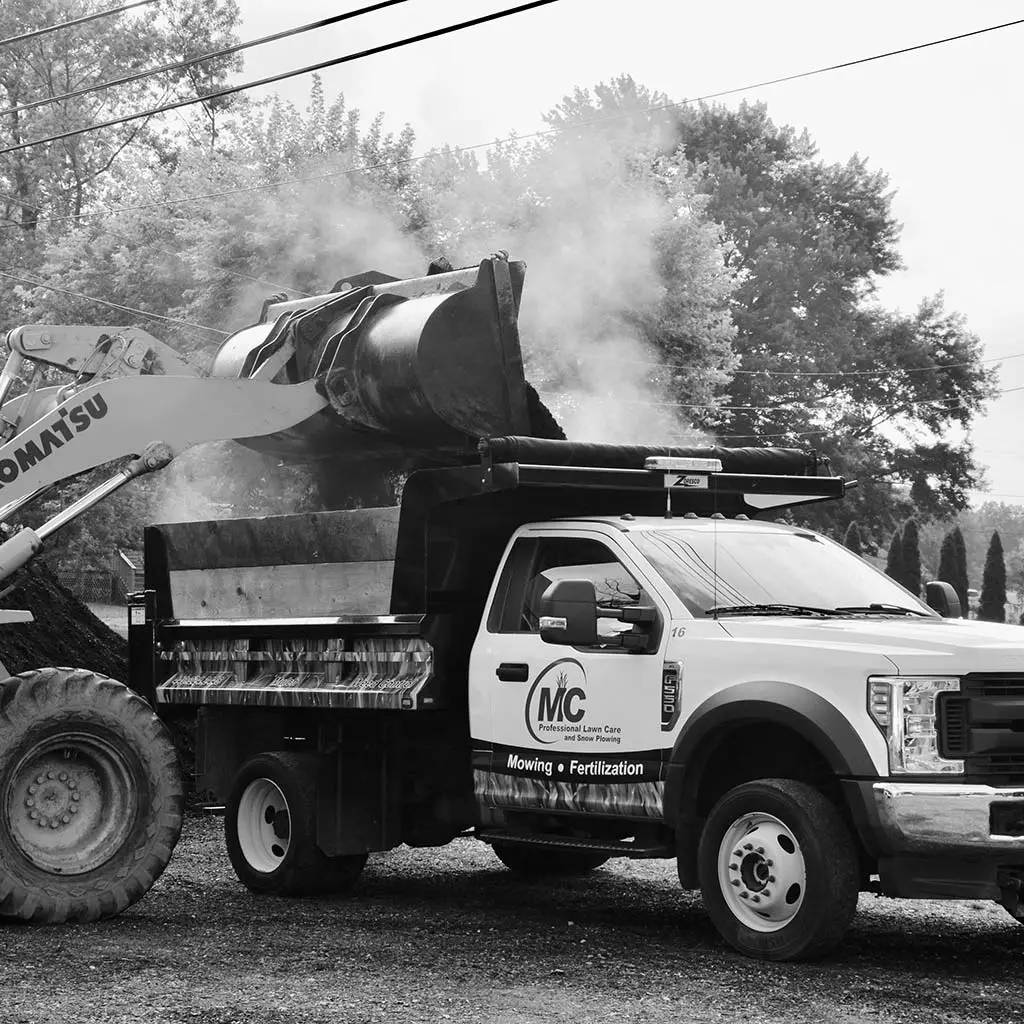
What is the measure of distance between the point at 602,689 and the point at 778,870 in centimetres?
131

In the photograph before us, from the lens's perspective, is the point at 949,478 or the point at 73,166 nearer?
the point at 73,166

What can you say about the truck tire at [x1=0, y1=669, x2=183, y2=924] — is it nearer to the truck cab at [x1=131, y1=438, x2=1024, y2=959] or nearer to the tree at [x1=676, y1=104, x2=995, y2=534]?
the truck cab at [x1=131, y1=438, x2=1024, y2=959]

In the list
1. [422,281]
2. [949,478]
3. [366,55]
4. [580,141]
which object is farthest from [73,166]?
[422,281]

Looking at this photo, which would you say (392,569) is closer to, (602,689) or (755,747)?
(602,689)

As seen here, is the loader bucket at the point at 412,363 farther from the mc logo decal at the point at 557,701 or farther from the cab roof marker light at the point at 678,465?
the mc logo decal at the point at 557,701

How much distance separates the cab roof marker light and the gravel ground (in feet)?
7.83

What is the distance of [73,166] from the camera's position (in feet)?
166

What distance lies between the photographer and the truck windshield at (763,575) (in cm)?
837

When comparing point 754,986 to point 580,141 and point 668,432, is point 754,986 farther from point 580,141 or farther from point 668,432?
point 580,141

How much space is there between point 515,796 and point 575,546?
4.31 ft

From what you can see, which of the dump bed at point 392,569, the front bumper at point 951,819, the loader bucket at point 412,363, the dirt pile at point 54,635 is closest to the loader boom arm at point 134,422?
the loader bucket at point 412,363

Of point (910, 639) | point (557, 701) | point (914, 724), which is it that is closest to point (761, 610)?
point (910, 639)

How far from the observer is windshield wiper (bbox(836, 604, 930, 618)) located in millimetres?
8508

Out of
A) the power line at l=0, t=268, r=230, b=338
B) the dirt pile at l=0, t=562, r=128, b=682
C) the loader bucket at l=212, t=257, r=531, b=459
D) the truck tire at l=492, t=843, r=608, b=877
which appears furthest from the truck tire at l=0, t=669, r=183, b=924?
the power line at l=0, t=268, r=230, b=338
